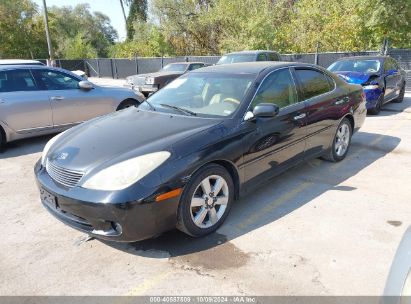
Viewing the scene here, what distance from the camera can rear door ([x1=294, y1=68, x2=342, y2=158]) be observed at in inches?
179

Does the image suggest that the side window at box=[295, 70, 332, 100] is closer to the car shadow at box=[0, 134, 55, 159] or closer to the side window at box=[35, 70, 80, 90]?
the side window at box=[35, 70, 80, 90]

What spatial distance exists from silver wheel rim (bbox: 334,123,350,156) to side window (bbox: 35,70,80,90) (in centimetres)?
515

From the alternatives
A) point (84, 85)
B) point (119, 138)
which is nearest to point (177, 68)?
point (84, 85)

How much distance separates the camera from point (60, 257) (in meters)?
3.16

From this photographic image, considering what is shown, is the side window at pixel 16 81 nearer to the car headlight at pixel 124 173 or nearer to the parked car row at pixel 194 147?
the parked car row at pixel 194 147

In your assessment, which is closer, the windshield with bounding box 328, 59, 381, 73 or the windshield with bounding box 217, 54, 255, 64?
the windshield with bounding box 328, 59, 381, 73

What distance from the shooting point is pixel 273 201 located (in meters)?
4.13

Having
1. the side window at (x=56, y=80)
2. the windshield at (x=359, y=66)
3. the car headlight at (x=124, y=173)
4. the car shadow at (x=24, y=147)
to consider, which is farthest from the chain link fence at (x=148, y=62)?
the car headlight at (x=124, y=173)

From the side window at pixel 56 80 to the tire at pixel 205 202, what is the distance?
4908mm

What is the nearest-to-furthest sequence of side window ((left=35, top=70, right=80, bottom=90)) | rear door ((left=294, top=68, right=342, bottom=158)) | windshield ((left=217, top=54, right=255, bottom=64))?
rear door ((left=294, top=68, right=342, bottom=158))
side window ((left=35, top=70, right=80, bottom=90))
windshield ((left=217, top=54, right=255, bottom=64))

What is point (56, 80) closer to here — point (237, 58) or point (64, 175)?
point (64, 175)

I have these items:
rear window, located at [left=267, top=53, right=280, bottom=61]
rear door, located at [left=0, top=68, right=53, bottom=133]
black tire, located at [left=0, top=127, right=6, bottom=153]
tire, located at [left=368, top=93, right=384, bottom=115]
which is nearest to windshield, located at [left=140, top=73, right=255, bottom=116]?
rear door, located at [left=0, top=68, right=53, bottom=133]

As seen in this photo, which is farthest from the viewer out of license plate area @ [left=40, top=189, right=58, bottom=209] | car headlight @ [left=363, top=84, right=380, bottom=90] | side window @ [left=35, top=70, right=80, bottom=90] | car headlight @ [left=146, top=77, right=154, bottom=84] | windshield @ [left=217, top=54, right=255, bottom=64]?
car headlight @ [left=146, top=77, right=154, bottom=84]

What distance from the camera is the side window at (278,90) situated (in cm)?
395
